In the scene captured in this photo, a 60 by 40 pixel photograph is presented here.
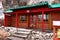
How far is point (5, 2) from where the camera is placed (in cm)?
3094

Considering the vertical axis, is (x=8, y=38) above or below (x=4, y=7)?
below

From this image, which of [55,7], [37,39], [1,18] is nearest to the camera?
[37,39]

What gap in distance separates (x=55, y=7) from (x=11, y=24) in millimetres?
9875

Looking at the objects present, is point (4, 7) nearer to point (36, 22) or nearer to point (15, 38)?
point (36, 22)

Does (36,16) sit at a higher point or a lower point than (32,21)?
higher

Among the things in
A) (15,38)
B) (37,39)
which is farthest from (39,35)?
(15,38)

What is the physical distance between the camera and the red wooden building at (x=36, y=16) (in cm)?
1670

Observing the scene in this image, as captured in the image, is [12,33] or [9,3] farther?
[9,3]

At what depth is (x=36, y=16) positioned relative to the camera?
2053 centimetres

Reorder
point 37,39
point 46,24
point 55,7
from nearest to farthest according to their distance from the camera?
point 37,39, point 55,7, point 46,24

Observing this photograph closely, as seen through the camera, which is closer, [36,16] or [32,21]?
[36,16]

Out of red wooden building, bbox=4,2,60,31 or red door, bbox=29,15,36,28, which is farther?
red door, bbox=29,15,36,28

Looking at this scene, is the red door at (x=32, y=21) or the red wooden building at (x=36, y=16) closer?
the red wooden building at (x=36, y=16)

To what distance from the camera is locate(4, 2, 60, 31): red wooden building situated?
1670cm
